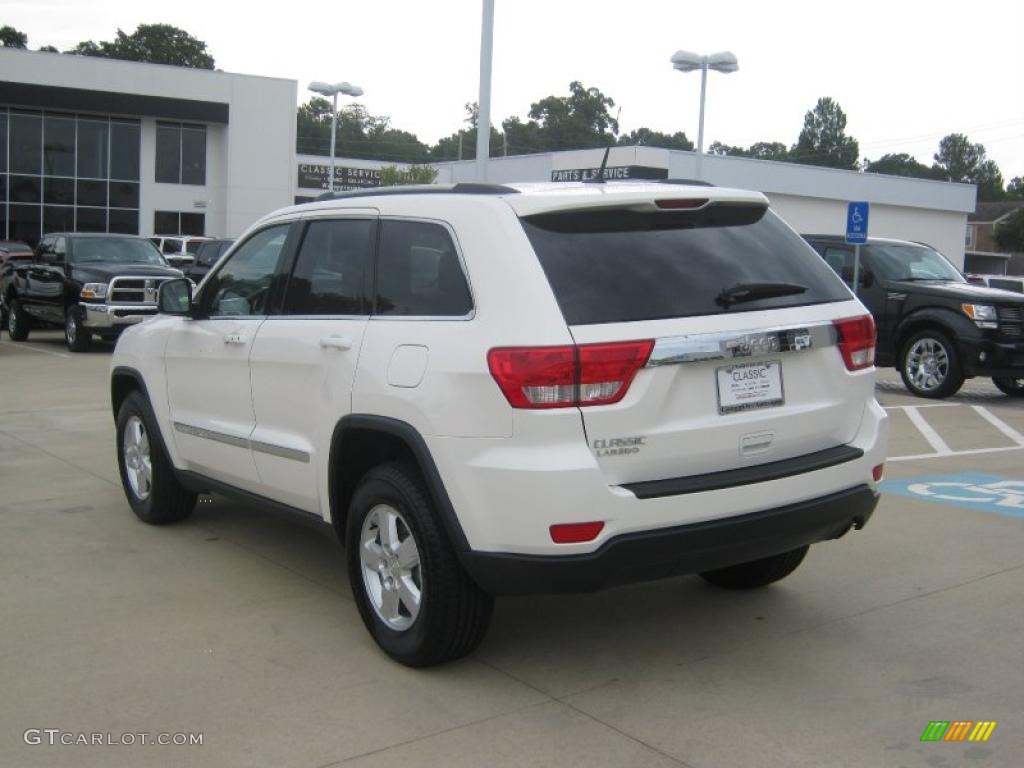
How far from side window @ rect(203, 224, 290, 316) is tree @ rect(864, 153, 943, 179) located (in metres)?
139

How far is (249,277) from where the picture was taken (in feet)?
18.8

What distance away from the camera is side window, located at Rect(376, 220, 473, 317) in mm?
4285

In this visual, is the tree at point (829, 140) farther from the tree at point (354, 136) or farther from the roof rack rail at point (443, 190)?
the roof rack rail at point (443, 190)

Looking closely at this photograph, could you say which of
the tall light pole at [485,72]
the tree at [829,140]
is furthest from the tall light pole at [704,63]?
the tree at [829,140]

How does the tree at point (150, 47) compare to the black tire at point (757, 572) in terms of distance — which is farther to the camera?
the tree at point (150, 47)

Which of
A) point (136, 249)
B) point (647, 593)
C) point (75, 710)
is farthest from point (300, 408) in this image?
point (136, 249)

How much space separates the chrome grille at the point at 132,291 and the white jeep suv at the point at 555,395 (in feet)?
44.8

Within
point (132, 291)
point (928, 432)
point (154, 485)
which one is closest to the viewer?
point (154, 485)

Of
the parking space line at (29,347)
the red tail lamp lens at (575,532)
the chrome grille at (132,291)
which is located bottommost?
the parking space line at (29,347)

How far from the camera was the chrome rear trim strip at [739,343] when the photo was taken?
13.1 ft

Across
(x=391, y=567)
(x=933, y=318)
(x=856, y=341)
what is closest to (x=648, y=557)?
(x=391, y=567)

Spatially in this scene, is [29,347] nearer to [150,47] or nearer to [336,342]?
[336,342]

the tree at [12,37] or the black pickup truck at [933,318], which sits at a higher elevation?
the tree at [12,37]

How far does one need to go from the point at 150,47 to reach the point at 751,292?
96720mm
